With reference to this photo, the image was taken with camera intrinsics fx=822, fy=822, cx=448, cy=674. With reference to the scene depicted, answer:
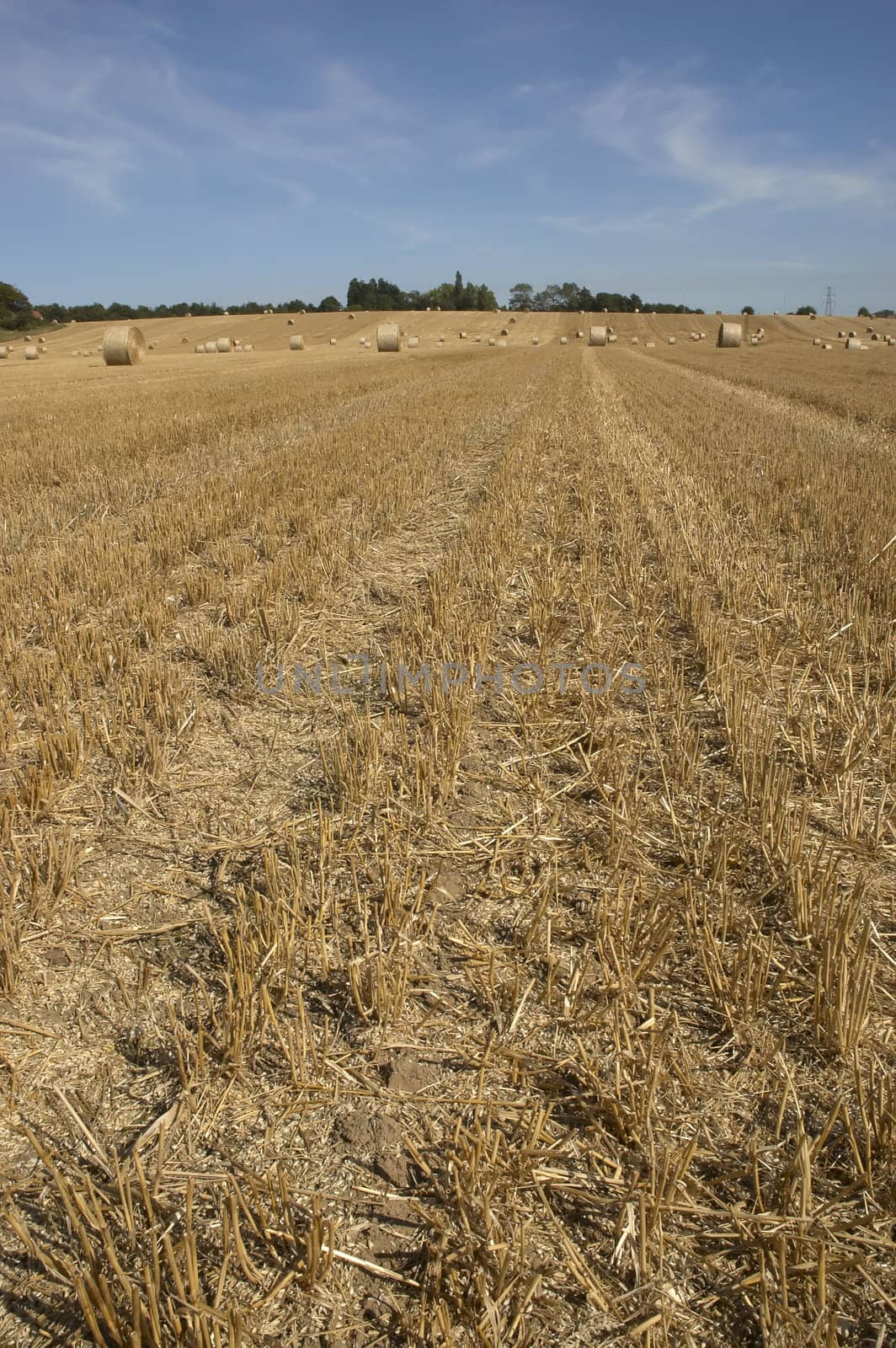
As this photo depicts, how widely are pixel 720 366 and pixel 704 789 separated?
29141 mm

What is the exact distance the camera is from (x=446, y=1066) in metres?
2.08

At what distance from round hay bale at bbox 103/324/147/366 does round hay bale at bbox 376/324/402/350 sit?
475 inches

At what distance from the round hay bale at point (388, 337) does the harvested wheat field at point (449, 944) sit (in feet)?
119

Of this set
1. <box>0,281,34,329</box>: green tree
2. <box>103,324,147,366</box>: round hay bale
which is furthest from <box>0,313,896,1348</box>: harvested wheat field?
<box>0,281,34,329</box>: green tree

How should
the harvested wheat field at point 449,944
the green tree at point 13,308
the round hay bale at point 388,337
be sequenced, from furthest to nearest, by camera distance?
the green tree at point 13,308
the round hay bale at point 388,337
the harvested wheat field at point 449,944

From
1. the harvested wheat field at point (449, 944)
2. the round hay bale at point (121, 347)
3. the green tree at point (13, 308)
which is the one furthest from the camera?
the green tree at point (13, 308)

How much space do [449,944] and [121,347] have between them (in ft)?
109

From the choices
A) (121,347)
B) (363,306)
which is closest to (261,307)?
(363,306)

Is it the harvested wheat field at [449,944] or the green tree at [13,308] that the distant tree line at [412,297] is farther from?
the harvested wheat field at [449,944]

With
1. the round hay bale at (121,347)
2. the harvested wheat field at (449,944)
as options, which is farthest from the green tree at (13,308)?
the harvested wheat field at (449,944)

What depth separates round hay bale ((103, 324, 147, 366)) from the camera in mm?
30438

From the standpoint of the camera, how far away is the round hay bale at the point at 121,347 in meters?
30.4

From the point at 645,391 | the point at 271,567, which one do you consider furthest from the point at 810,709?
the point at 645,391

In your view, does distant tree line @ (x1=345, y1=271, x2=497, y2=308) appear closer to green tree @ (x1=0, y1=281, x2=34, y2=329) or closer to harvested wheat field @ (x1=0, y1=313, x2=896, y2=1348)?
green tree @ (x1=0, y1=281, x2=34, y2=329)
